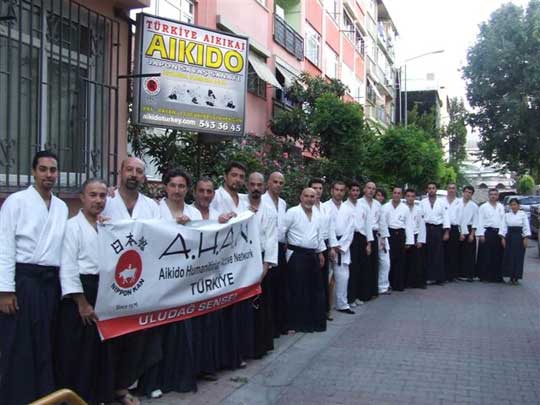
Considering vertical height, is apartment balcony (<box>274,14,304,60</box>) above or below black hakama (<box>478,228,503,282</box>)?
above

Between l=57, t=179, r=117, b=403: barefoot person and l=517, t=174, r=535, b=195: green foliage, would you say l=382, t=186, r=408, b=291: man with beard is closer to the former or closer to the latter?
l=57, t=179, r=117, b=403: barefoot person

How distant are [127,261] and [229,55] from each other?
169 inches

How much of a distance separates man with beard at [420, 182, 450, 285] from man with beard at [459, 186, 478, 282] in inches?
27.4

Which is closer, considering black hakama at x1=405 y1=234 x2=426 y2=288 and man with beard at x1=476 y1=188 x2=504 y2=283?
black hakama at x1=405 y1=234 x2=426 y2=288

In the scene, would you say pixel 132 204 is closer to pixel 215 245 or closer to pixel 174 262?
pixel 174 262

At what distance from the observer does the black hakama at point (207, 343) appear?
5.82 metres

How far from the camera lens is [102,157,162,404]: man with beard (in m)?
5.16

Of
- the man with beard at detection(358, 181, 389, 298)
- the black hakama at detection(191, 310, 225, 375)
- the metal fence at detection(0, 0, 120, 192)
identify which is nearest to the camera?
the black hakama at detection(191, 310, 225, 375)

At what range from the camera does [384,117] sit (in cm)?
4638

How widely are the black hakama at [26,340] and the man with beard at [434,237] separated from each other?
9.37 m

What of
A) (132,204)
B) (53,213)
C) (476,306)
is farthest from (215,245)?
(476,306)

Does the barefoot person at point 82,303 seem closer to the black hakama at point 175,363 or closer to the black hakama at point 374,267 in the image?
the black hakama at point 175,363

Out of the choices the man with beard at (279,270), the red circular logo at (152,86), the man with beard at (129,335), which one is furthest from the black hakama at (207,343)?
the red circular logo at (152,86)

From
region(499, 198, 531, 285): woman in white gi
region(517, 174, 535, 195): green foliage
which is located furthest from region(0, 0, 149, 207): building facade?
region(517, 174, 535, 195): green foliage
